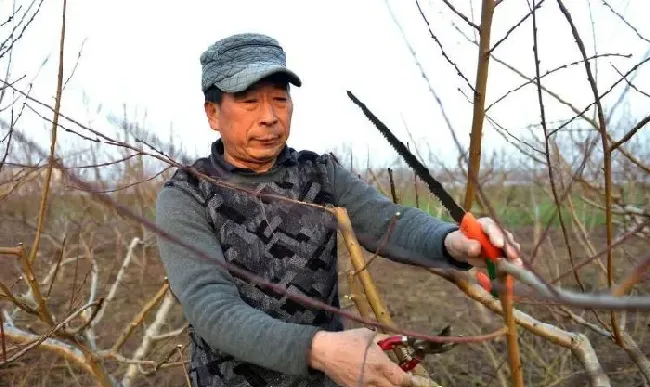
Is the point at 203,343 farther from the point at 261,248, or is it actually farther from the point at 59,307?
the point at 59,307

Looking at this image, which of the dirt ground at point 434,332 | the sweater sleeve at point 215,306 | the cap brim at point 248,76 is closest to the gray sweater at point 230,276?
the sweater sleeve at point 215,306

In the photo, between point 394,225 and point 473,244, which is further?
point 394,225

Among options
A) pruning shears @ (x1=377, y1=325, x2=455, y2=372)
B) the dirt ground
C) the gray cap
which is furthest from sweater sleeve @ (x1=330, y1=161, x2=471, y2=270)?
the dirt ground

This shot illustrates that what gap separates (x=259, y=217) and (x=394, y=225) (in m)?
0.33

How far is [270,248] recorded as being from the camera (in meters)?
1.53

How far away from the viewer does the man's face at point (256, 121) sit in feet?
5.01

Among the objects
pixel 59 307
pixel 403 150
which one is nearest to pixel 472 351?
pixel 59 307

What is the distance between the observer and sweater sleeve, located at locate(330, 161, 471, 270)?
1405mm

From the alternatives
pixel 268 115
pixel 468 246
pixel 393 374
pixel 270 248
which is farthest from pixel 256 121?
pixel 393 374

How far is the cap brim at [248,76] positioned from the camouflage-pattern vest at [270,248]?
0.20 m

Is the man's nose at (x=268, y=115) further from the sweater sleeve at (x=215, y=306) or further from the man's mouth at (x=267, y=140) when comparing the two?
the sweater sleeve at (x=215, y=306)

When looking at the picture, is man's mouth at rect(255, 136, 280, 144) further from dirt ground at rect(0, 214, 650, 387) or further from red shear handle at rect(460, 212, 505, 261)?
dirt ground at rect(0, 214, 650, 387)

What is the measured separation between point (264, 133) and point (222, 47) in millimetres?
249

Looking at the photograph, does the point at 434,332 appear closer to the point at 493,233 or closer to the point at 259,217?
the point at 259,217
